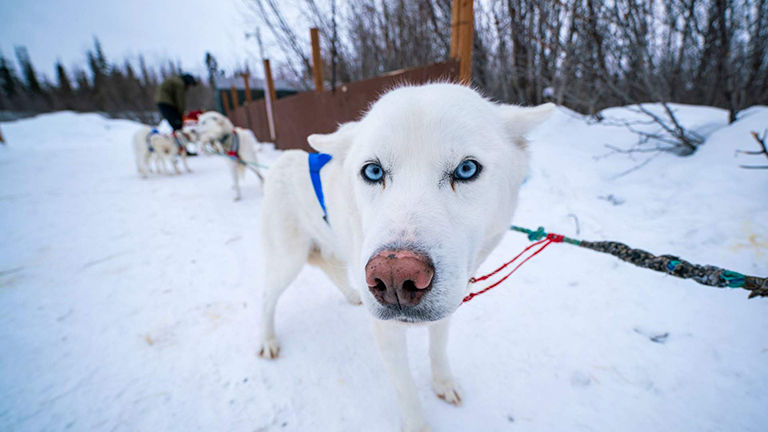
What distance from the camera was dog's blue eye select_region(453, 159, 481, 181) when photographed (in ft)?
3.67

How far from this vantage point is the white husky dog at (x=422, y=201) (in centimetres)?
89

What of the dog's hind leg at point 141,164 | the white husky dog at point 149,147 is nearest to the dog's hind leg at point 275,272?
the white husky dog at point 149,147

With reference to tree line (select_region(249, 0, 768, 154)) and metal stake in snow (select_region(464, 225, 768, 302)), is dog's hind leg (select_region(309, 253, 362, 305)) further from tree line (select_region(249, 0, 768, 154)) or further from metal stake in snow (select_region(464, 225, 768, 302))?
tree line (select_region(249, 0, 768, 154))

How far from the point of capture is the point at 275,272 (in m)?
2.10

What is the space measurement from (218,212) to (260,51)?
7644 mm

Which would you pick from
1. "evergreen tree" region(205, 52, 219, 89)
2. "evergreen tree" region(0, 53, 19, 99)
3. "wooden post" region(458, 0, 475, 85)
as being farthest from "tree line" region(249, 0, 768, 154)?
"evergreen tree" region(0, 53, 19, 99)

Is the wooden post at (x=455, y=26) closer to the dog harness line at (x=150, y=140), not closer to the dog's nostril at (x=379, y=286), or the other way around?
the dog's nostril at (x=379, y=286)

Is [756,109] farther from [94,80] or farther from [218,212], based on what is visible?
[94,80]

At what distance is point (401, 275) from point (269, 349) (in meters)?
1.71

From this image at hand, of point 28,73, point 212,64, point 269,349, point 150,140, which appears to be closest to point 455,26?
point 269,349

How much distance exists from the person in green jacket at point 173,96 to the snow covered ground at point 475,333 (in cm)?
771

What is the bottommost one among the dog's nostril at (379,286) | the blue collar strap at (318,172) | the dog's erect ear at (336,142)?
the dog's nostril at (379,286)

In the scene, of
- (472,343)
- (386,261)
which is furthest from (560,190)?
(386,261)

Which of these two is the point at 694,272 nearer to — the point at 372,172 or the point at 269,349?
the point at 372,172
